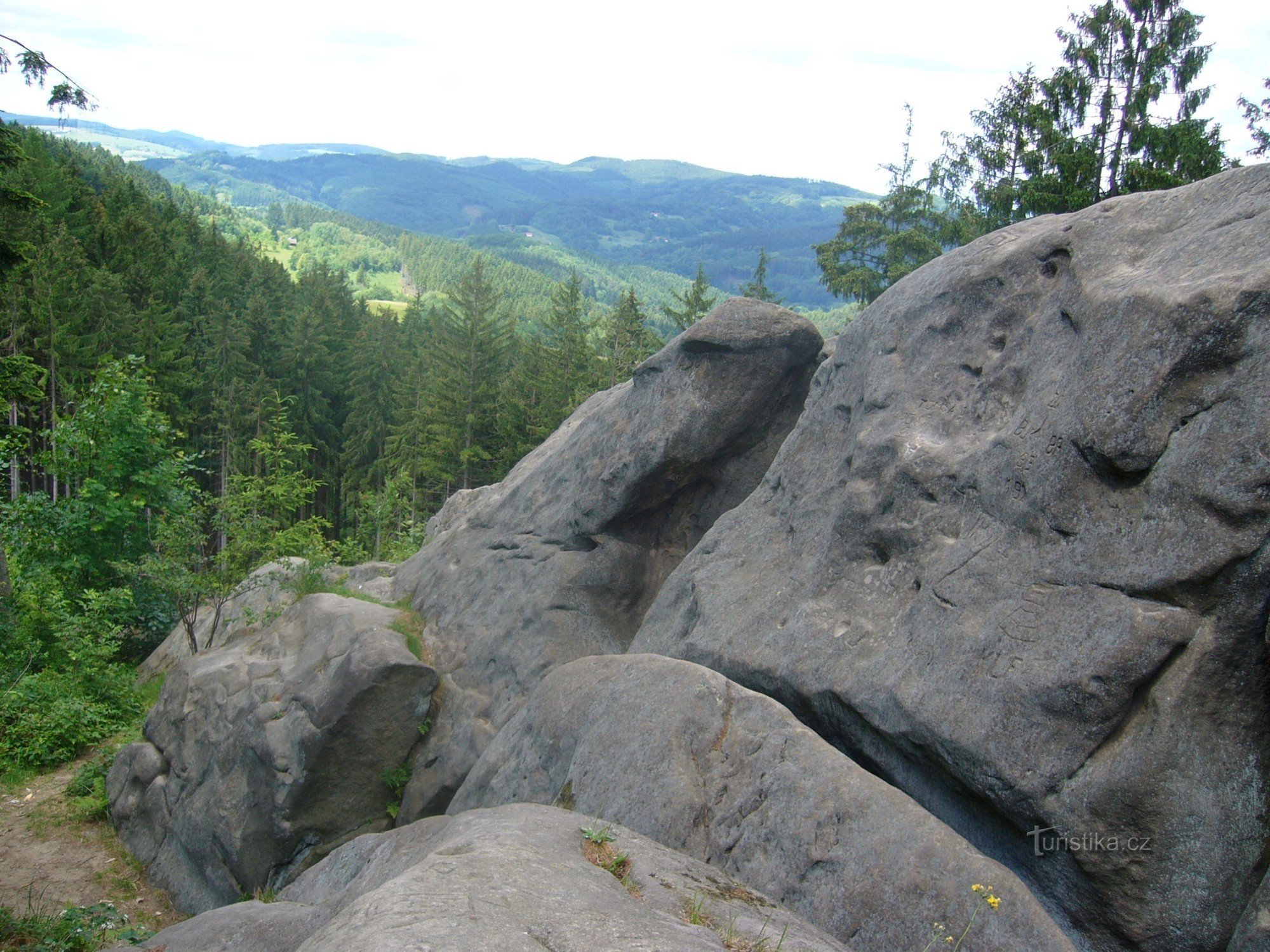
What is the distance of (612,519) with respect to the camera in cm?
1797

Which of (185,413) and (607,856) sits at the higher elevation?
(607,856)

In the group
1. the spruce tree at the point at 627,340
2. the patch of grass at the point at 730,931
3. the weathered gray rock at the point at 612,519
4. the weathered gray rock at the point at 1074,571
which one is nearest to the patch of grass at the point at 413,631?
the weathered gray rock at the point at 612,519

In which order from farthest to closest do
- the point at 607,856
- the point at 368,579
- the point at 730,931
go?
the point at 368,579, the point at 607,856, the point at 730,931

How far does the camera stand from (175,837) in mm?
17406

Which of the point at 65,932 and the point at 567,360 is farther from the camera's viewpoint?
the point at 567,360

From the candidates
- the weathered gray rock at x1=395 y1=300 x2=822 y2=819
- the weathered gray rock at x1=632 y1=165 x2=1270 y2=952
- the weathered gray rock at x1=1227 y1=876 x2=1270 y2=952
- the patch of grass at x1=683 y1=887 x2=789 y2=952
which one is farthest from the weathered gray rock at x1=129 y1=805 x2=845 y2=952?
the weathered gray rock at x1=395 y1=300 x2=822 y2=819

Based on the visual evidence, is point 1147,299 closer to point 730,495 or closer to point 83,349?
point 730,495

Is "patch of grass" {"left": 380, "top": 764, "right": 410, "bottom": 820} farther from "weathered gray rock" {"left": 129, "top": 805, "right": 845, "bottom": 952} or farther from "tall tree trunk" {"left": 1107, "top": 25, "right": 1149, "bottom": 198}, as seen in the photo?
"tall tree trunk" {"left": 1107, "top": 25, "right": 1149, "bottom": 198}

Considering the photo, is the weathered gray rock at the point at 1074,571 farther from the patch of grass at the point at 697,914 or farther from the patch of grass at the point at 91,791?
the patch of grass at the point at 91,791

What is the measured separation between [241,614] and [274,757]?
827 centimetres

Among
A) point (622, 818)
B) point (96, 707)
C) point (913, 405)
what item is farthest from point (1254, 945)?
point (96, 707)

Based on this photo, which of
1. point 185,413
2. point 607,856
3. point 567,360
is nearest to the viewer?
point 607,856

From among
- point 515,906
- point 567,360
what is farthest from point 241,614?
point 567,360

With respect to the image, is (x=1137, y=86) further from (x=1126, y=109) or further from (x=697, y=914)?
(x=697, y=914)
